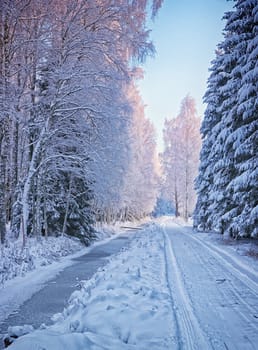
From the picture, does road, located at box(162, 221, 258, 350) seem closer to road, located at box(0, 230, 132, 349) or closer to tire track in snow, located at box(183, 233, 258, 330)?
tire track in snow, located at box(183, 233, 258, 330)

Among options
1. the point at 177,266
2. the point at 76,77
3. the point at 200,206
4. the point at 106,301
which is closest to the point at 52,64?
the point at 76,77

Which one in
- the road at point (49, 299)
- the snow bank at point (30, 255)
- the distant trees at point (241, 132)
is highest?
the distant trees at point (241, 132)

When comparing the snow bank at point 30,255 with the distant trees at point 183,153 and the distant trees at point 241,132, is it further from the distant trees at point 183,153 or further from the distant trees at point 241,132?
the distant trees at point 183,153

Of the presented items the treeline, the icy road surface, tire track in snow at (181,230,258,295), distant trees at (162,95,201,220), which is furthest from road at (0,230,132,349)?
distant trees at (162,95,201,220)

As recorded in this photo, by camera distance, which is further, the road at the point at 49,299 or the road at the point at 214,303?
the road at the point at 49,299

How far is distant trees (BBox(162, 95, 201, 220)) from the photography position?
40894 mm

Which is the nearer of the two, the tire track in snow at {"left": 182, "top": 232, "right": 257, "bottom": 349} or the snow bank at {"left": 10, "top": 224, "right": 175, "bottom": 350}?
the snow bank at {"left": 10, "top": 224, "right": 175, "bottom": 350}

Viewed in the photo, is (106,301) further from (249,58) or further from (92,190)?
(92,190)

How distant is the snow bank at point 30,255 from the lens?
9523 mm

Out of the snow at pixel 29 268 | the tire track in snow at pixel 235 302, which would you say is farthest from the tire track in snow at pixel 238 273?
the snow at pixel 29 268

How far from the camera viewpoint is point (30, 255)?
11195mm

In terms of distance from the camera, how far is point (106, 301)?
577 centimetres

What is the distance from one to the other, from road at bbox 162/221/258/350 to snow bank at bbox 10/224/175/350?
0.29 m

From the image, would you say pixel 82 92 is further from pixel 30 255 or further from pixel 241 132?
pixel 241 132
